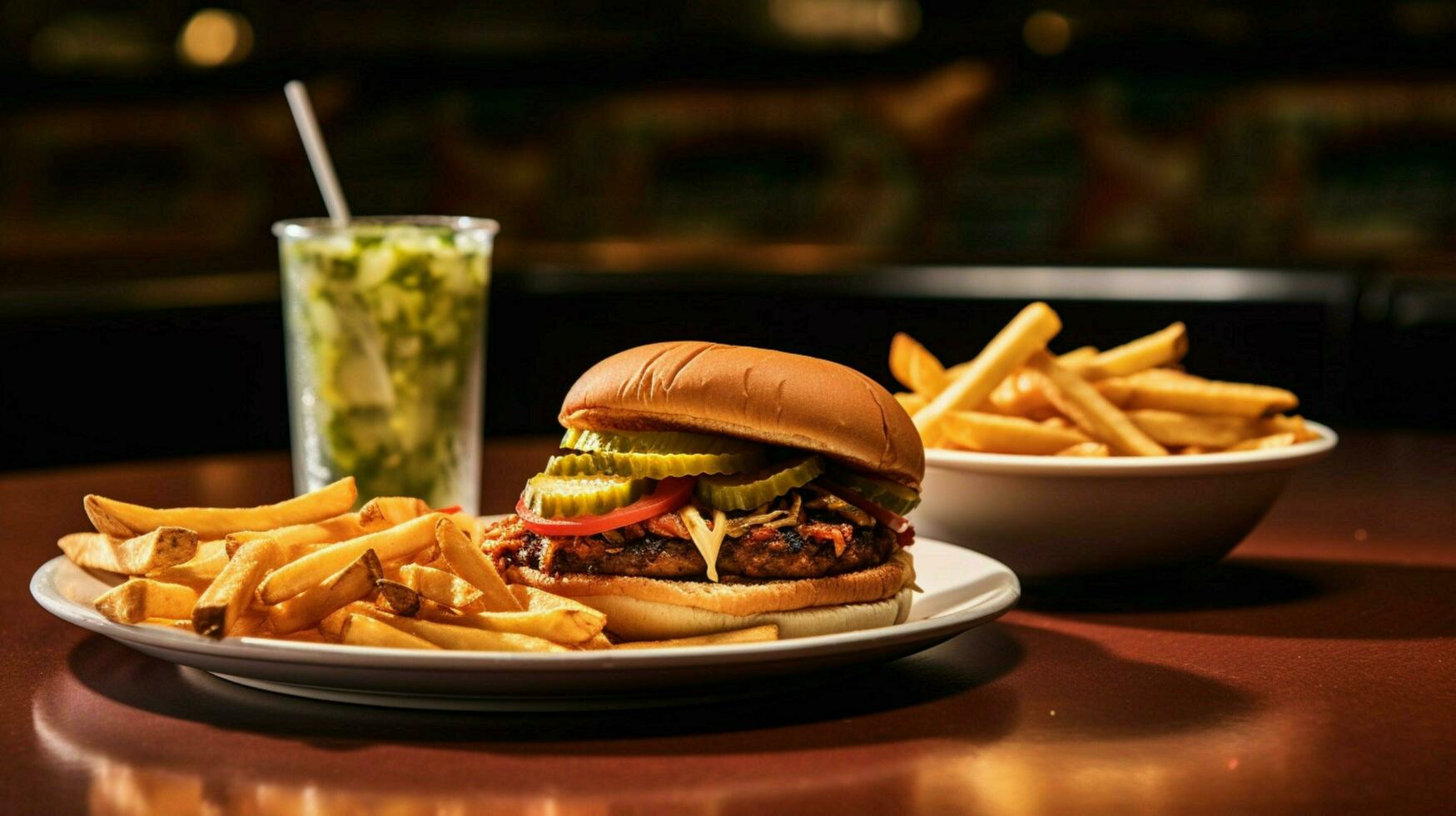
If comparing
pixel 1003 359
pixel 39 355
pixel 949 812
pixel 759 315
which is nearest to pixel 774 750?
pixel 949 812

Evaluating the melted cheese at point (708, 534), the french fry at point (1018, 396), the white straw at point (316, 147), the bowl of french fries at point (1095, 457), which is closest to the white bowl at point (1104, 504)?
the bowl of french fries at point (1095, 457)

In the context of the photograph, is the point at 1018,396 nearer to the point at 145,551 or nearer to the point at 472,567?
the point at 472,567

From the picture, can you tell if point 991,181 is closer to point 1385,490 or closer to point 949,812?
point 1385,490

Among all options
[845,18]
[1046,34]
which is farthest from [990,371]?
[845,18]

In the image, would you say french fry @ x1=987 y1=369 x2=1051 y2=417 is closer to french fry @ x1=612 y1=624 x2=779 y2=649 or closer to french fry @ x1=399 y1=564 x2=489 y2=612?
french fry @ x1=612 y1=624 x2=779 y2=649

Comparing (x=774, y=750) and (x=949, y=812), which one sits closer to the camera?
(x=949, y=812)

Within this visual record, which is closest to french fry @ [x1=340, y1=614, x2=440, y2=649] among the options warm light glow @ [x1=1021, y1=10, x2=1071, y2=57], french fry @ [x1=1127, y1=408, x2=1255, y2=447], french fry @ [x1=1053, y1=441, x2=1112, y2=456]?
french fry @ [x1=1053, y1=441, x2=1112, y2=456]
